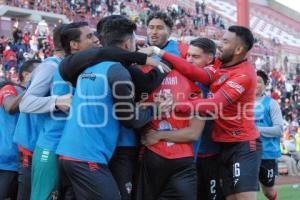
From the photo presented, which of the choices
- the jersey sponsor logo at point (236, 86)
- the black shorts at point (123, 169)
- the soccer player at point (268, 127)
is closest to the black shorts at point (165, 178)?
the black shorts at point (123, 169)

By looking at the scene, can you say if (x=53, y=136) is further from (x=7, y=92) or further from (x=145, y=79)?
(x=7, y=92)

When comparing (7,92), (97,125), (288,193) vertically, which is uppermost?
(7,92)

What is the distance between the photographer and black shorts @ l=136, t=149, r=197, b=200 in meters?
4.20

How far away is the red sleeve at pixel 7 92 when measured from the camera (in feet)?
17.7

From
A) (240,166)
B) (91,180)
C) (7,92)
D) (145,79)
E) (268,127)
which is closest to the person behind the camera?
(91,180)

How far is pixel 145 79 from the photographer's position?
4066 mm

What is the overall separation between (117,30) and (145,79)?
1.37 ft

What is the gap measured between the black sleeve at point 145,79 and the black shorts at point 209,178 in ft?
3.97

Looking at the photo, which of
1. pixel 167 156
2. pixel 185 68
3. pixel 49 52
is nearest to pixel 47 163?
pixel 167 156

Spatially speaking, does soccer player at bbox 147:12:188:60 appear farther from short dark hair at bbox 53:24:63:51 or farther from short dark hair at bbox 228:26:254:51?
short dark hair at bbox 53:24:63:51

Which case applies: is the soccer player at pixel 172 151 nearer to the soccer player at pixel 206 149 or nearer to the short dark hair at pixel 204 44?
the soccer player at pixel 206 149

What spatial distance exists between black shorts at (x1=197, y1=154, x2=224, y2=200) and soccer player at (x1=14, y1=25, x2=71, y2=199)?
1509mm

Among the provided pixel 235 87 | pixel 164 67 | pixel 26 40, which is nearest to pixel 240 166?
pixel 235 87

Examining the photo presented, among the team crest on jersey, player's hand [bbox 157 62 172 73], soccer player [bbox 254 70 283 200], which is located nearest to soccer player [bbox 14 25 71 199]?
player's hand [bbox 157 62 172 73]
